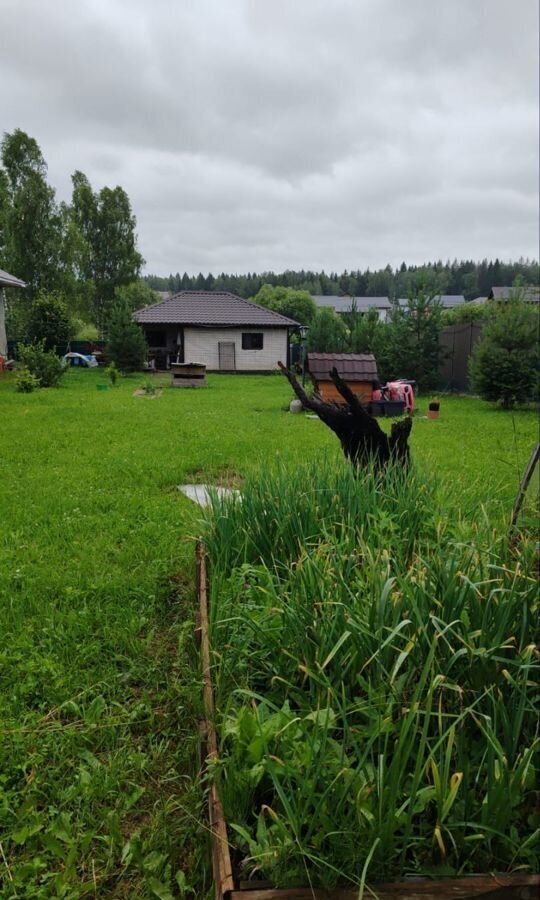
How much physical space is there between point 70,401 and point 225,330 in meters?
12.3

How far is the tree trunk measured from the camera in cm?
356

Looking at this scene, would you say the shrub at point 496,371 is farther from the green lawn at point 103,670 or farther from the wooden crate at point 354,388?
the green lawn at point 103,670

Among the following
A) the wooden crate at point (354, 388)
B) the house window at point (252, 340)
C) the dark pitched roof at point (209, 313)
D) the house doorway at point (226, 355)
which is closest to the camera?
the wooden crate at point (354, 388)

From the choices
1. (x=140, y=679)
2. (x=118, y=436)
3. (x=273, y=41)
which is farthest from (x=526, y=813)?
(x=118, y=436)

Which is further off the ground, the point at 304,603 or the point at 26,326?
the point at 26,326

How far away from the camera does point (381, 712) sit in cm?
133

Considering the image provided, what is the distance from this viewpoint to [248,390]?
15.8 metres

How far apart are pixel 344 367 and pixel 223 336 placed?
41.8ft

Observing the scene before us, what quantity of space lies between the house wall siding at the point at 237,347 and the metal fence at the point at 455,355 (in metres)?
9.59

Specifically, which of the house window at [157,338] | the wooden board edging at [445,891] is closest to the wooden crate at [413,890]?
the wooden board edging at [445,891]

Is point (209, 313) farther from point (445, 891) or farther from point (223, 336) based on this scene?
point (445, 891)

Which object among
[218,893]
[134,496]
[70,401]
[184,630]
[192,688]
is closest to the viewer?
[218,893]

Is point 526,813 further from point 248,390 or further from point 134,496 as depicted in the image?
point 248,390

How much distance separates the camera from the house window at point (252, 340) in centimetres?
2331
